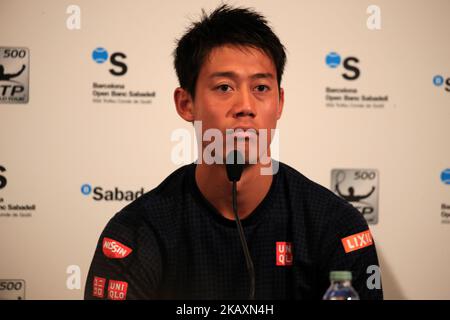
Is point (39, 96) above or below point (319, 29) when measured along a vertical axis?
below

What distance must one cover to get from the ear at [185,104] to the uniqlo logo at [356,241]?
555 millimetres

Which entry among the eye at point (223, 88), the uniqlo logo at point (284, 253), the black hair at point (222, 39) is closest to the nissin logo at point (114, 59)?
the black hair at point (222, 39)

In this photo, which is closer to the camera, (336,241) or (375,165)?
(336,241)

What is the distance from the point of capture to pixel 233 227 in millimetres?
1325

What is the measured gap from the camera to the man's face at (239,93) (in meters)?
1.30

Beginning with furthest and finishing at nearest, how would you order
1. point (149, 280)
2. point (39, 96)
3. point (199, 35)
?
point (39, 96) → point (199, 35) → point (149, 280)

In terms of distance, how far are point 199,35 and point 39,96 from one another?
3.92ft

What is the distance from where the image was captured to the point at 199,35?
→ 151 centimetres

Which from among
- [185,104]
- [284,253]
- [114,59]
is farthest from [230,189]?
[114,59]

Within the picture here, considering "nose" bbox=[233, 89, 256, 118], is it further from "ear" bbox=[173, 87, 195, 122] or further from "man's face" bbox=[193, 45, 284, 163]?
"ear" bbox=[173, 87, 195, 122]

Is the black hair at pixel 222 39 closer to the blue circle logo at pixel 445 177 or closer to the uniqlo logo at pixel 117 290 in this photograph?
the uniqlo logo at pixel 117 290

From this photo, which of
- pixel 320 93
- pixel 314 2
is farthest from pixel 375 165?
pixel 314 2

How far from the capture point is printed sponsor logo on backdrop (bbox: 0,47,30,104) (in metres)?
2.41
